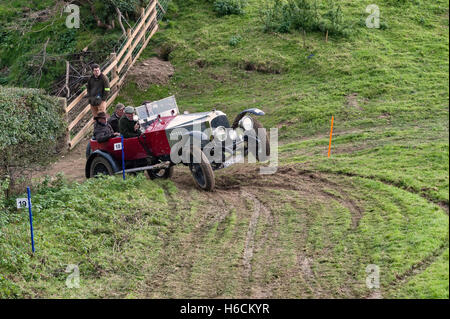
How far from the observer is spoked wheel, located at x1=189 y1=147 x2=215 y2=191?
38.8 ft

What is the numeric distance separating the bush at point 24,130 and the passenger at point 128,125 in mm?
2148

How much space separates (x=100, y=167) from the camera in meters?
13.6

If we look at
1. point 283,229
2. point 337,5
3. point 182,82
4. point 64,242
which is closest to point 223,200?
point 283,229

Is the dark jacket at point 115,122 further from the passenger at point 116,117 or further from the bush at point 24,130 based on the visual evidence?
the bush at point 24,130

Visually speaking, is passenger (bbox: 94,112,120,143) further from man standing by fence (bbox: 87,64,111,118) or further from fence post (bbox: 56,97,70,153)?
fence post (bbox: 56,97,70,153)

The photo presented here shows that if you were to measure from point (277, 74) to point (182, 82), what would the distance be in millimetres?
3130

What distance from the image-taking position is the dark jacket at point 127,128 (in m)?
12.9

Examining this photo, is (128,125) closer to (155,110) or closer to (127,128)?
(127,128)

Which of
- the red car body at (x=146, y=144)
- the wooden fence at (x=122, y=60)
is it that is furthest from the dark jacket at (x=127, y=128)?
the wooden fence at (x=122, y=60)

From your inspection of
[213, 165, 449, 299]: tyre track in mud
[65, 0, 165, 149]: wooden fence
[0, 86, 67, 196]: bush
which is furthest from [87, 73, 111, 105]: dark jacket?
[213, 165, 449, 299]: tyre track in mud

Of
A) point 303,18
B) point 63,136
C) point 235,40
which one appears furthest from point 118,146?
point 303,18

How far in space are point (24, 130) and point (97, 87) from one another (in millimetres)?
3094

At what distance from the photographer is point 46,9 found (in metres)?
22.3

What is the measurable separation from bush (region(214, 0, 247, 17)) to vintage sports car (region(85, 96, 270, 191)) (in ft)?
29.2
